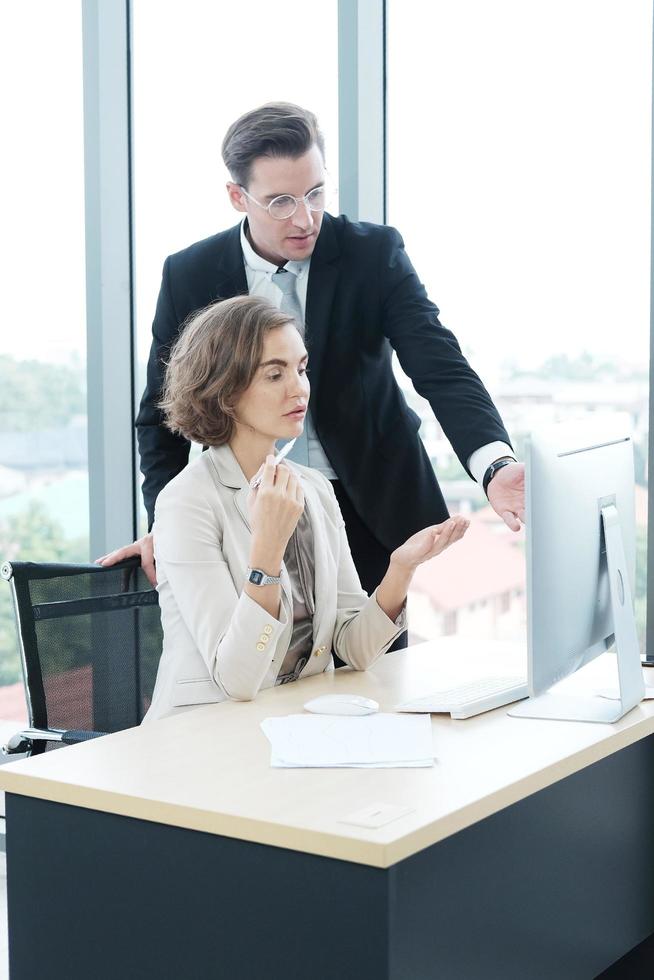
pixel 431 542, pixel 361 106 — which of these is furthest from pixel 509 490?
pixel 361 106

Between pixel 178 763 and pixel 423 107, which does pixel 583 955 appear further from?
pixel 423 107

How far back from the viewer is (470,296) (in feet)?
9.07

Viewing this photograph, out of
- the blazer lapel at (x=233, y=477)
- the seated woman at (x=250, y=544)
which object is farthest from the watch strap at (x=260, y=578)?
the blazer lapel at (x=233, y=477)

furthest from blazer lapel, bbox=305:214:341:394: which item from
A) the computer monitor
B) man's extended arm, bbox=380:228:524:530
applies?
the computer monitor

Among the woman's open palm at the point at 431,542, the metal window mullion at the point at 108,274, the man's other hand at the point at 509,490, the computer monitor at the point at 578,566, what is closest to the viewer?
the computer monitor at the point at 578,566

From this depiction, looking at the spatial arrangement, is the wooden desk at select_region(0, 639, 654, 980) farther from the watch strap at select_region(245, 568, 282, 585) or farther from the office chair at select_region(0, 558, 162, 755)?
the office chair at select_region(0, 558, 162, 755)

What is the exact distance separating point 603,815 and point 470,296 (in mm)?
1409

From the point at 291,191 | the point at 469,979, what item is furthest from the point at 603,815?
the point at 291,191

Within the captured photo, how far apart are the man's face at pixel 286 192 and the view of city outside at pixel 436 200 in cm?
57

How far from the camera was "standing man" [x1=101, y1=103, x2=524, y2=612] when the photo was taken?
2391 millimetres

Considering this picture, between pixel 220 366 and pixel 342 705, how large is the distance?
0.69 m

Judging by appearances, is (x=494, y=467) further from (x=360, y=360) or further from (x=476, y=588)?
(x=476, y=588)

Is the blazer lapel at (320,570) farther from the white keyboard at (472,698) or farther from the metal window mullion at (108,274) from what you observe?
the metal window mullion at (108,274)

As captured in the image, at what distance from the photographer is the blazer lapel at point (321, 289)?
246 centimetres
